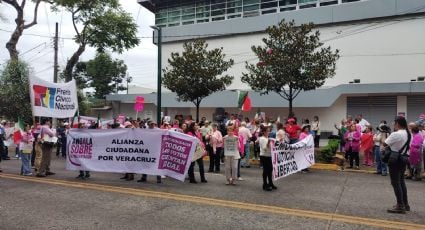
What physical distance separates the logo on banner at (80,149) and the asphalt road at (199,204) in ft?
2.06

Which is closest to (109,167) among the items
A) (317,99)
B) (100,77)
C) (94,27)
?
(317,99)

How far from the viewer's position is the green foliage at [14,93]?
95.4 feet

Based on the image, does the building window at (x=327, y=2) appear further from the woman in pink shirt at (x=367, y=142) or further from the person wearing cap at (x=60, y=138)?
the person wearing cap at (x=60, y=138)

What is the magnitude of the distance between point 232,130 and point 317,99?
54.7 ft

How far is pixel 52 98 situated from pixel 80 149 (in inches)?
101

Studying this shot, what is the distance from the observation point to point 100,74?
2527 inches

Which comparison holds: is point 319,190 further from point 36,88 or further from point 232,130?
point 36,88

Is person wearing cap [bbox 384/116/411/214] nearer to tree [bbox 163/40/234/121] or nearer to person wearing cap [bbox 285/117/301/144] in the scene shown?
person wearing cap [bbox 285/117/301/144]

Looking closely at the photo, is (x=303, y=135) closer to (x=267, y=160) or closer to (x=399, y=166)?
(x=267, y=160)

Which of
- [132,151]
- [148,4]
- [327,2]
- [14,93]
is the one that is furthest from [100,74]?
[132,151]

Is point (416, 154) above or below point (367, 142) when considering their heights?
below

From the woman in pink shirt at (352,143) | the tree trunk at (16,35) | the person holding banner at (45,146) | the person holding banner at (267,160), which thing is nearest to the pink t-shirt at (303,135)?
the woman in pink shirt at (352,143)

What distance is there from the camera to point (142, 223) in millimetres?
7645

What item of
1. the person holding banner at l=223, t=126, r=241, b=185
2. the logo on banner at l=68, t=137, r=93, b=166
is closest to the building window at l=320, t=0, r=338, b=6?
the person holding banner at l=223, t=126, r=241, b=185
